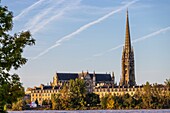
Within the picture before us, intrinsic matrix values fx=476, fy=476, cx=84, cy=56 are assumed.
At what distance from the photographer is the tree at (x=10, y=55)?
16.1 meters

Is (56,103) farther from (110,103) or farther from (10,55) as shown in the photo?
(10,55)

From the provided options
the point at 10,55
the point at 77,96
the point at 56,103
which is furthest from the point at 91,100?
the point at 10,55

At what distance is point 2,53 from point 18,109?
129 metres

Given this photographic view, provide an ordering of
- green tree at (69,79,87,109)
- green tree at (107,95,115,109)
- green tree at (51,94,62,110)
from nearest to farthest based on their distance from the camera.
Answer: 1. green tree at (69,79,87,109)
2. green tree at (107,95,115,109)
3. green tree at (51,94,62,110)

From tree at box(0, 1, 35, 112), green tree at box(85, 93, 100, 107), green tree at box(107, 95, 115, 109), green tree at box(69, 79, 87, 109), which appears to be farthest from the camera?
green tree at box(85, 93, 100, 107)

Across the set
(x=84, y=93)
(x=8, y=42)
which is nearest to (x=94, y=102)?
(x=84, y=93)

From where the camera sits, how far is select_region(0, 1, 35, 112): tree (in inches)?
634

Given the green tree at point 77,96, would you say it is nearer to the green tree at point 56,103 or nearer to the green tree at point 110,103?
the green tree at point 56,103

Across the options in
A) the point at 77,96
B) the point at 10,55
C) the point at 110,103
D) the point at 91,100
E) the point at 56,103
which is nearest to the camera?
the point at 10,55

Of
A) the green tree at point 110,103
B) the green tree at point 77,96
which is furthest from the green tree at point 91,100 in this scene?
the green tree at point 110,103

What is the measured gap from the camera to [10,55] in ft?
53.5

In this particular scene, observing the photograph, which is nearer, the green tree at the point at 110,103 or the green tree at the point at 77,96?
the green tree at the point at 77,96

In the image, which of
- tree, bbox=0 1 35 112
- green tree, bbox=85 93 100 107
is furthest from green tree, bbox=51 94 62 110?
tree, bbox=0 1 35 112

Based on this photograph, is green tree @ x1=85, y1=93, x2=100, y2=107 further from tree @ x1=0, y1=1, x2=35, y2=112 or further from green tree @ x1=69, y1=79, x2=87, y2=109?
tree @ x1=0, y1=1, x2=35, y2=112
